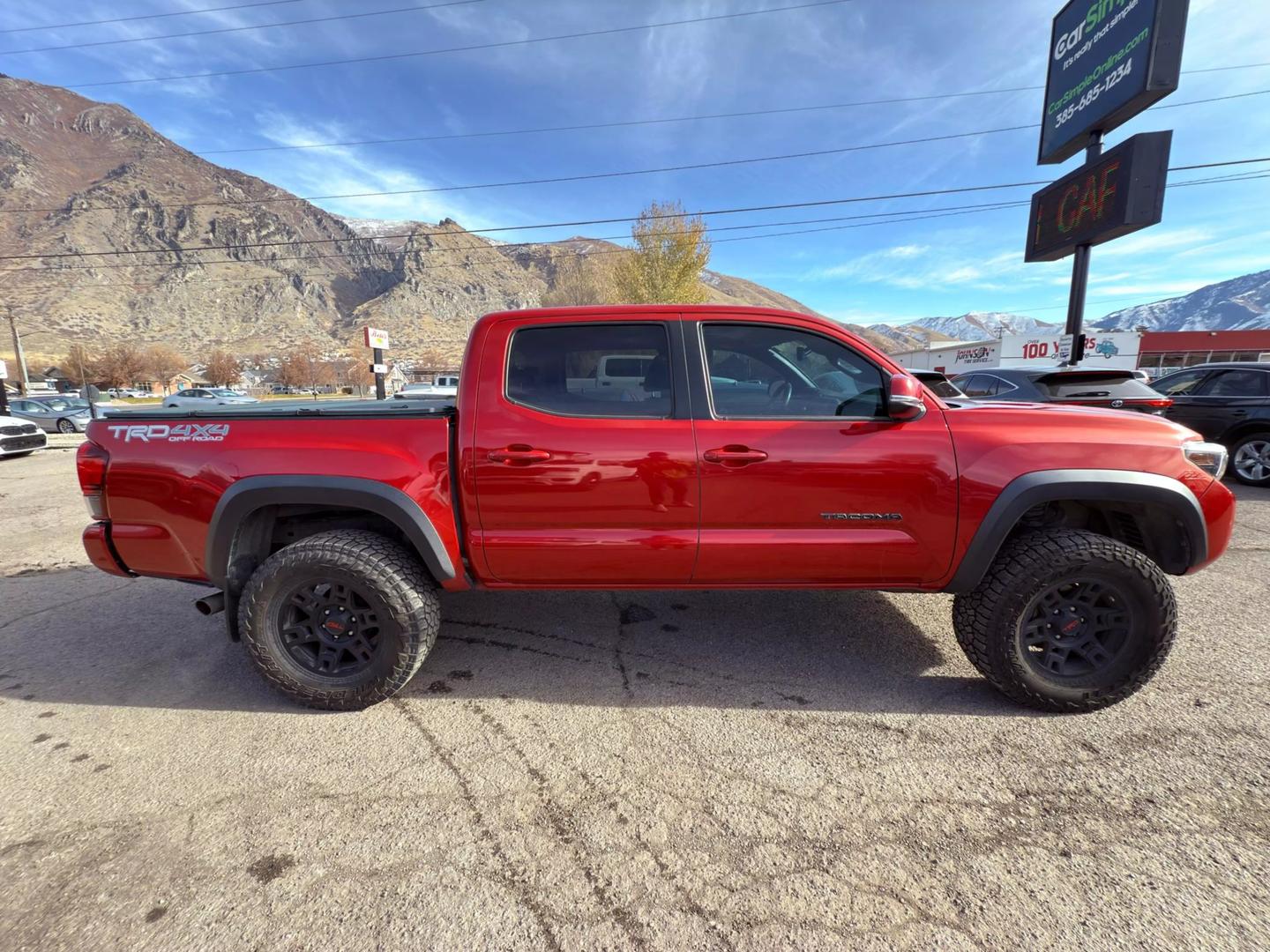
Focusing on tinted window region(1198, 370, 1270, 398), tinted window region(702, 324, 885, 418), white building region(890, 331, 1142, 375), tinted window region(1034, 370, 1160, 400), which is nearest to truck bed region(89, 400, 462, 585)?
tinted window region(702, 324, 885, 418)

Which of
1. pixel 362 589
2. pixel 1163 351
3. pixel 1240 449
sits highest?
pixel 1163 351

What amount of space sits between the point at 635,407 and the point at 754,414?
553mm

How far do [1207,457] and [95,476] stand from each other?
523 centimetres

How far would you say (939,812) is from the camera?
6.48ft

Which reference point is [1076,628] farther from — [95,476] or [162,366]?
[162,366]

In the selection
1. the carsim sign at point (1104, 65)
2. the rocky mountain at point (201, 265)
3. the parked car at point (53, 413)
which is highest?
the rocky mountain at point (201, 265)

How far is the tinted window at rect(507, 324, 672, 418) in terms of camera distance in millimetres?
2557

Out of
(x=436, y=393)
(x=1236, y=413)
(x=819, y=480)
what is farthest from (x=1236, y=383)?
(x=436, y=393)

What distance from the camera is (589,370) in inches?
105

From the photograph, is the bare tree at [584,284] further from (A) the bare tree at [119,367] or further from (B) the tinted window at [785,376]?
(A) the bare tree at [119,367]

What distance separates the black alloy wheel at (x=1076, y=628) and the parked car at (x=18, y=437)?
1702cm

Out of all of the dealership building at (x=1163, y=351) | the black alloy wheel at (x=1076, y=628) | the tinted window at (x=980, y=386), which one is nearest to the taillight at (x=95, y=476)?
the black alloy wheel at (x=1076, y=628)

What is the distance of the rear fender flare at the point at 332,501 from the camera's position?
2.43 metres

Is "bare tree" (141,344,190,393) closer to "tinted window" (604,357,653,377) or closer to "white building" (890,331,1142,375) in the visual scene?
"white building" (890,331,1142,375)
